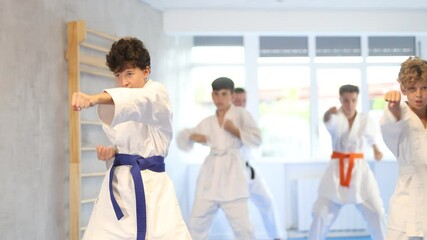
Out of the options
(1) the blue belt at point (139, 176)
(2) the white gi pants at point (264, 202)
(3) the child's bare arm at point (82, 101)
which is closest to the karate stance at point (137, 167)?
(1) the blue belt at point (139, 176)

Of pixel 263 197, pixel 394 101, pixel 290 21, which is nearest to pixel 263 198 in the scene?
pixel 263 197

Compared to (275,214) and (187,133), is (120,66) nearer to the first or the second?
(187,133)

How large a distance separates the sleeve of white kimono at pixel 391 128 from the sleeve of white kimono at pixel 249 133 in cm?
193

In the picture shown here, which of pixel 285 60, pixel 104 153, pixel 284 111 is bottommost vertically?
pixel 104 153

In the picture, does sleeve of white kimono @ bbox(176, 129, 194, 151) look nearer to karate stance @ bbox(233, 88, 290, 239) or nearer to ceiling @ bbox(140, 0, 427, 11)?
karate stance @ bbox(233, 88, 290, 239)

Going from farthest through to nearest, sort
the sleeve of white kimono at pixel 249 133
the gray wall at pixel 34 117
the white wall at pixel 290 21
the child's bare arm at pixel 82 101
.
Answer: the white wall at pixel 290 21 → the sleeve of white kimono at pixel 249 133 → the gray wall at pixel 34 117 → the child's bare arm at pixel 82 101

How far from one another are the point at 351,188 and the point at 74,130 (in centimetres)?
237

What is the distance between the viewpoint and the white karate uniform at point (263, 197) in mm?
5461

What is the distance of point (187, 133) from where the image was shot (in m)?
5.03

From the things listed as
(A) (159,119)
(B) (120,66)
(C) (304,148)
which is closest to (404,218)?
(A) (159,119)

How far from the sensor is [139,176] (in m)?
2.45

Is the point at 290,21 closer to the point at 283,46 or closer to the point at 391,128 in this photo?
the point at 283,46

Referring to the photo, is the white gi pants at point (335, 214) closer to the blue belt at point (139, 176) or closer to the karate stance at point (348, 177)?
the karate stance at point (348, 177)

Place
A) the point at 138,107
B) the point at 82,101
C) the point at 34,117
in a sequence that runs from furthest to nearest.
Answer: the point at 34,117 → the point at 138,107 → the point at 82,101
